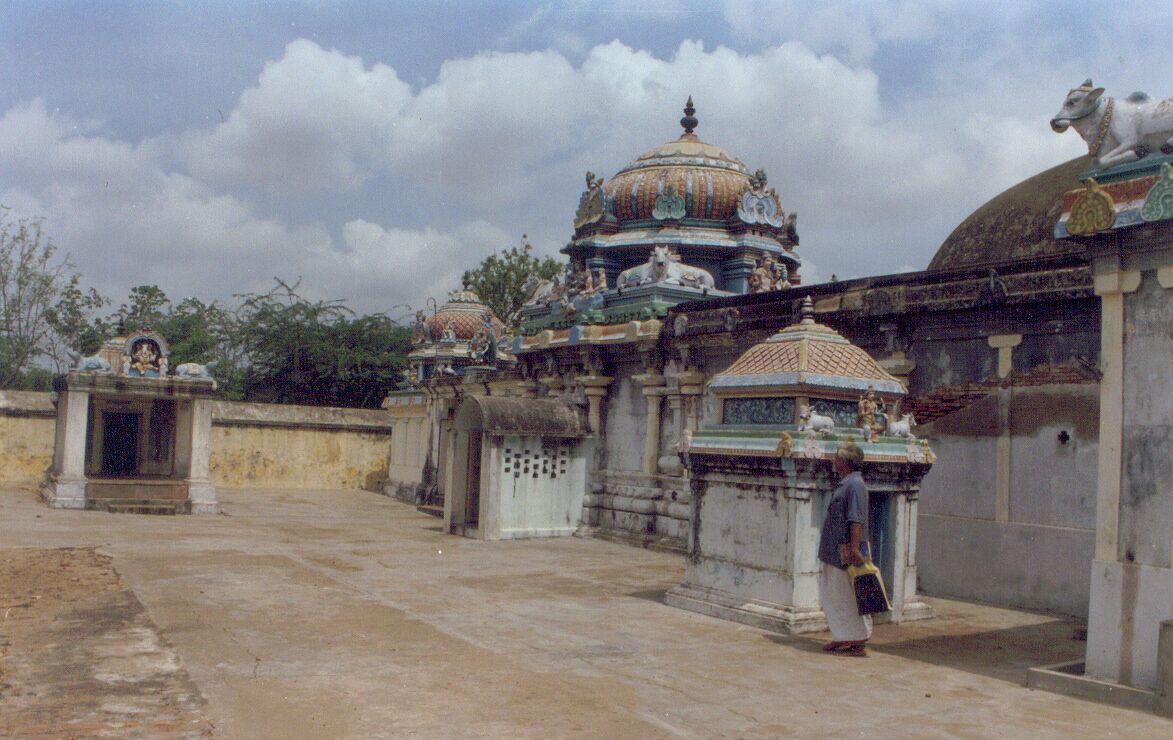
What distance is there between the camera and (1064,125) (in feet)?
23.3

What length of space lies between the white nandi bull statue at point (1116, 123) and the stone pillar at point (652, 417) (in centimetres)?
910

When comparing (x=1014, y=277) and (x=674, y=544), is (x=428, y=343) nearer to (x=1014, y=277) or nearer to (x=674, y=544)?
(x=674, y=544)

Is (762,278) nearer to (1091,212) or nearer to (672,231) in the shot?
(672,231)

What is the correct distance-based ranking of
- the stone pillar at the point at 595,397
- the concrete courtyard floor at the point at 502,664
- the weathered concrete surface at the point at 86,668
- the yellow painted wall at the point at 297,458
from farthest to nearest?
the yellow painted wall at the point at 297,458, the stone pillar at the point at 595,397, the concrete courtyard floor at the point at 502,664, the weathered concrete surface at the point at 86,668

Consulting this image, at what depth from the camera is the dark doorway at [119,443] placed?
23906mm

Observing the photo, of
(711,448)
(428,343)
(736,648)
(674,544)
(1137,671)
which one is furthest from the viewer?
(428,343)

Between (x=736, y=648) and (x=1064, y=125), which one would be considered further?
(x=736, y=648)

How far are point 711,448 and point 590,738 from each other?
4.53 meters

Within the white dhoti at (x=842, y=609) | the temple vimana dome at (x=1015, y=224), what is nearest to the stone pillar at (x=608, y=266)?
the temple vimana dome at (x=1015, y=224)

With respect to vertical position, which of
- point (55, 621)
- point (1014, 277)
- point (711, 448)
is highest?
point (1014, 277)

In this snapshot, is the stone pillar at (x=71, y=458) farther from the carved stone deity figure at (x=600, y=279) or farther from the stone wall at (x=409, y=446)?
the carved stone deity figure at (x=600, y=279)

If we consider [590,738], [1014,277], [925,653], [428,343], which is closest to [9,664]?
[590,738]

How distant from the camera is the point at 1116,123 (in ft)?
22.8

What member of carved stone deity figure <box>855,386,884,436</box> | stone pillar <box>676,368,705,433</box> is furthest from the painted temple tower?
carved stone deity figure <box>855,386,884,436</box>
